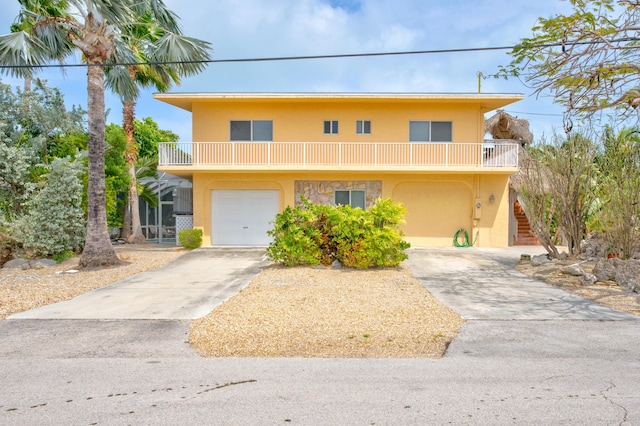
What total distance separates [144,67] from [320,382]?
15.1 m

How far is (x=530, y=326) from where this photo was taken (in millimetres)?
6422

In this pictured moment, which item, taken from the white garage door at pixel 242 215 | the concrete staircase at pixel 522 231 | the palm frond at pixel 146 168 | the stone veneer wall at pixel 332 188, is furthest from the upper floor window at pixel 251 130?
the concrete staircase at pixel 522 231

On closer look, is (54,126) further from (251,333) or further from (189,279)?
(251,333)

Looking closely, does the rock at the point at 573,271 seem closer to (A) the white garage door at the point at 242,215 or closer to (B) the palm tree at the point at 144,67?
(B) the palm tree at the point at 144,67

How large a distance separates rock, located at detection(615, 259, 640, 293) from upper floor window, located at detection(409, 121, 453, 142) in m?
8.46

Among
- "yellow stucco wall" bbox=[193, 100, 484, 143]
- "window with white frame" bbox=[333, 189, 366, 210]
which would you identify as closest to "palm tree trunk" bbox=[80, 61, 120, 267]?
"yellow stucco wall" bbox=[193, 100, 484, 143]

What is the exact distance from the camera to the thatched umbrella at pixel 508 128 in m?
22.3

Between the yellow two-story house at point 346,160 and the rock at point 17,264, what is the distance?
5.72m

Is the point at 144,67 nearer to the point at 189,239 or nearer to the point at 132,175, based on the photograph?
the point at 132,175

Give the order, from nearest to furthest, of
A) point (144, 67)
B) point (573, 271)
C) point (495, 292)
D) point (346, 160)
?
point (495, 292) → point (573, 271) → point (144, 67) → point (346, 160)

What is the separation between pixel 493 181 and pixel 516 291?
8.83 m

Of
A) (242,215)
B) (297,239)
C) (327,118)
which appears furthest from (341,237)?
(327,118)

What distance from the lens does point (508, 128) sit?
2264 cm

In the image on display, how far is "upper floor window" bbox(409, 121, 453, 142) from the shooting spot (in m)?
16.9
